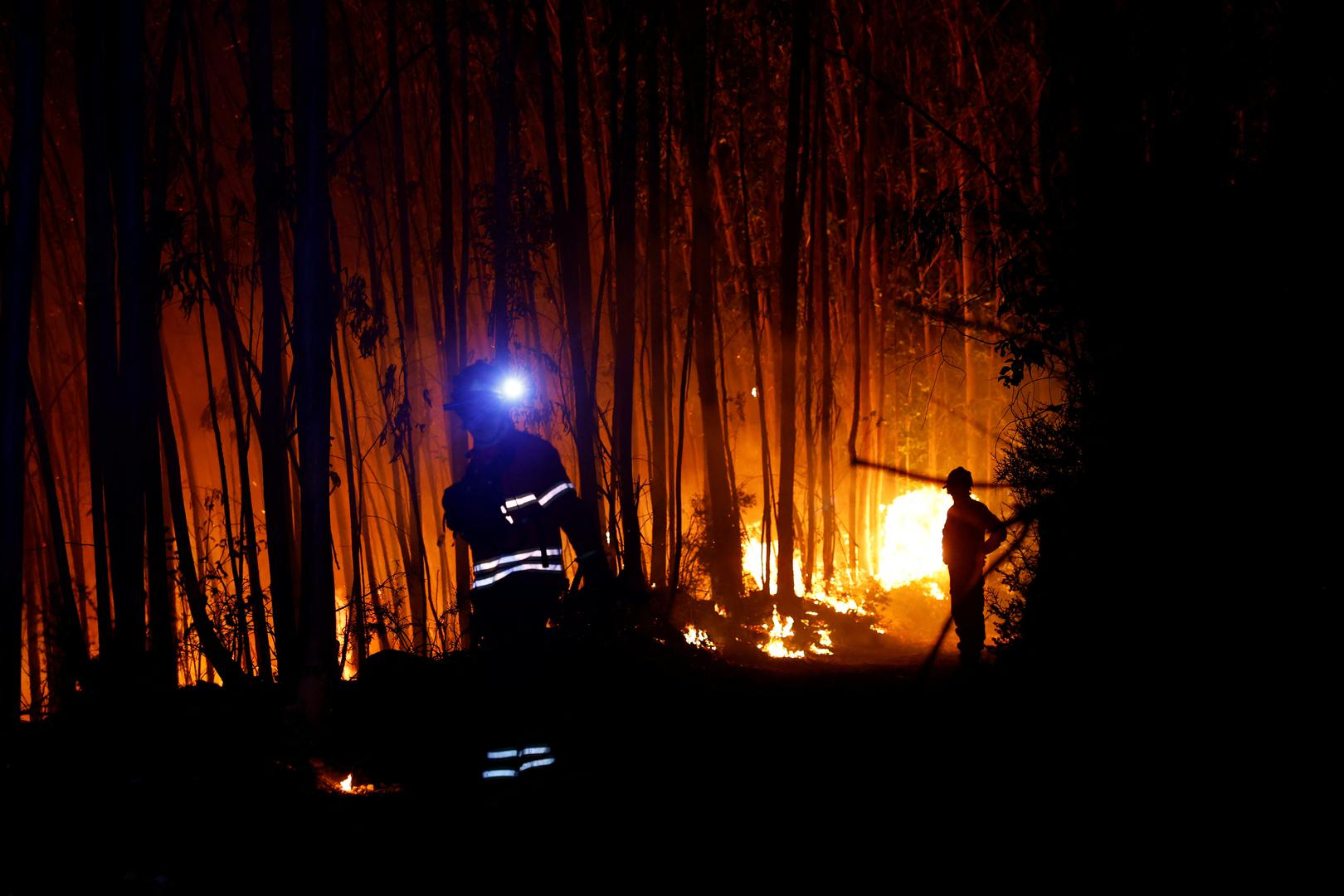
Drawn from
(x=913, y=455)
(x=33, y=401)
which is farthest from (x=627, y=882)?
(x=913, y=455)

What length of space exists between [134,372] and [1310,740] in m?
5.17

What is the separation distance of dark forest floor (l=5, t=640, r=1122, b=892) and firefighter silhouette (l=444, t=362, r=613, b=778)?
1.2 inches

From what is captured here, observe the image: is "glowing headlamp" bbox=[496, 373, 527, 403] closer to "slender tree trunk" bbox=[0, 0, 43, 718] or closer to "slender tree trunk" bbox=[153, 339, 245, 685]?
"slender tree trunk" bbox=[0, 0, 43, 718]

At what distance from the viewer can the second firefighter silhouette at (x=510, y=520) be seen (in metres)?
3.67

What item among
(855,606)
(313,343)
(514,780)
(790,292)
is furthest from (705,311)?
(514,780)

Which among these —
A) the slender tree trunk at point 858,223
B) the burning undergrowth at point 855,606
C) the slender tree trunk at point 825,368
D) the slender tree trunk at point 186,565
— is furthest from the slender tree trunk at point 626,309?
the slender tree trunk at point 858,223

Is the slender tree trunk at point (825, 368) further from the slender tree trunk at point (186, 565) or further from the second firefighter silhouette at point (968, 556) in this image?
the slender tree trunk at point (186, 565)

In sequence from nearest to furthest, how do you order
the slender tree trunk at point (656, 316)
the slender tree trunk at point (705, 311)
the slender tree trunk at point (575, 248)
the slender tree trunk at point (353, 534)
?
the slender tree trunk at point (353, 534) → the slender tree trunk at point (575, 248) → the slender tree trunk at point (656, 316) → the slender tree trunk at point (705, 311)

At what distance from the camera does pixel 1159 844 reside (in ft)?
9.48

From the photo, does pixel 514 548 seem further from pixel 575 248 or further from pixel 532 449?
pixel 575 248

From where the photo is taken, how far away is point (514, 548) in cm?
368

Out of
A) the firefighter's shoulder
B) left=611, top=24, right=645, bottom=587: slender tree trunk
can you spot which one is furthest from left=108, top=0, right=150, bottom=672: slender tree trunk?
left=611, top=24, right=645, bottom=587: slender tree trunk

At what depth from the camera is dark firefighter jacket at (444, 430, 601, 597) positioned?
12.0ft

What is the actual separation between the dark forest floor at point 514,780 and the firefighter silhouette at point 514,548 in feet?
0.10
